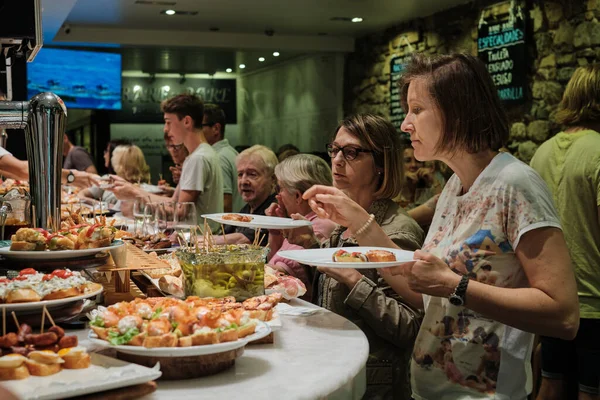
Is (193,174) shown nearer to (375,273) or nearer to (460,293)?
(375,273)

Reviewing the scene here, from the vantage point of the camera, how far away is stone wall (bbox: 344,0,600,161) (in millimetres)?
6074

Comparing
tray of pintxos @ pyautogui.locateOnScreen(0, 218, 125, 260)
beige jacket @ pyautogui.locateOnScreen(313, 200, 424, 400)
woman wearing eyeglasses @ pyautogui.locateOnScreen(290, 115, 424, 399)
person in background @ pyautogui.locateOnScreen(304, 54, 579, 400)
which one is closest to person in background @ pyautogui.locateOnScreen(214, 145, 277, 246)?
woman wearing eyeglasses @ pyautogui.locateOnScreen(290, 115, 424, 399)

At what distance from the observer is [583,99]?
3711mm

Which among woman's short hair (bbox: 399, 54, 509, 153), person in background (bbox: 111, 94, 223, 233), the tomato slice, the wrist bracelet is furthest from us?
person in background (bbox: 111, 94, 223, 233)

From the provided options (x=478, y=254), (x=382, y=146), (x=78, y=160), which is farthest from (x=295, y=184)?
(x=78, y=160)

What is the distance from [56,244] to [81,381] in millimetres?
666

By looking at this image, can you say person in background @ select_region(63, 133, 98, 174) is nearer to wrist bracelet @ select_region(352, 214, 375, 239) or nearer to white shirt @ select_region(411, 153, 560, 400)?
wrist bracelet @ select_region(352, 214, 375, 239)

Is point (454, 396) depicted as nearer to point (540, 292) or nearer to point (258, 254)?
point (540, 292)

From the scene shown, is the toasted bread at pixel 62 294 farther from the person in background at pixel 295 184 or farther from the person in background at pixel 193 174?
the person in background at pixel 193 174

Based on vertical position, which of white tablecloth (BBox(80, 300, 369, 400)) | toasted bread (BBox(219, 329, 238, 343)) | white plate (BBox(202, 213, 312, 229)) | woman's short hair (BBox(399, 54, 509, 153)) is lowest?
white tablecloth (BBox(80, 300, 369, 400))

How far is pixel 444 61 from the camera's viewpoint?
6.36 ft

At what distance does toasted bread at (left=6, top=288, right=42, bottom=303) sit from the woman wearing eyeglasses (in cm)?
100

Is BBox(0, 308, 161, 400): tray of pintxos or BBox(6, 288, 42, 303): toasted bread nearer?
BBox(0, 308, 161, 400): tray of pintxos

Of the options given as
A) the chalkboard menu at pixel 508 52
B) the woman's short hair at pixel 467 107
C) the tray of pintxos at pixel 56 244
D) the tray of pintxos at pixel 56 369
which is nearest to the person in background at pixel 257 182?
the woman's short hair at pixel 467 107
